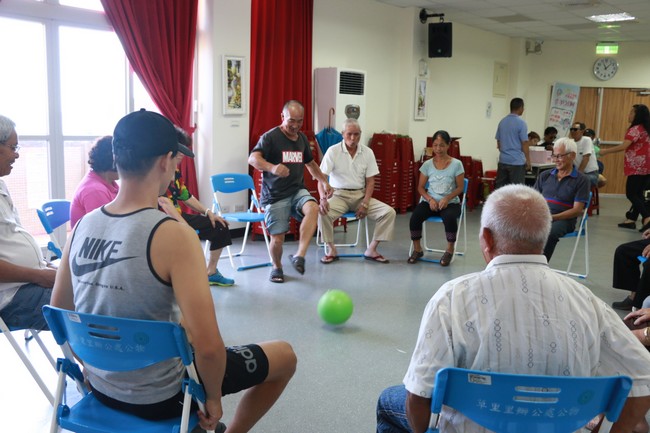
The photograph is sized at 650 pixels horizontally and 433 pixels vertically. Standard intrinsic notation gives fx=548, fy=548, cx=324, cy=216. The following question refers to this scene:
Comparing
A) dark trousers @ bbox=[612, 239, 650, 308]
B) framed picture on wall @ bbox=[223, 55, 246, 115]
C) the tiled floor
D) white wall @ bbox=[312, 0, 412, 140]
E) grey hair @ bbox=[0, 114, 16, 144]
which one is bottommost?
the tiled floor

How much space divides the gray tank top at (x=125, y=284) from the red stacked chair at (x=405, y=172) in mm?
6489

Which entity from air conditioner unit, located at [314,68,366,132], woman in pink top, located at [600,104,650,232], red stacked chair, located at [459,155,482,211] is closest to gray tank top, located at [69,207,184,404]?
air conditioner unit, located at [314,68,366,132]

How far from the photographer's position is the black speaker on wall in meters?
8.19

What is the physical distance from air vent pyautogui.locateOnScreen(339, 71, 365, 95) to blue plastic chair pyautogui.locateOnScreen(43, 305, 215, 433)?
5.77m

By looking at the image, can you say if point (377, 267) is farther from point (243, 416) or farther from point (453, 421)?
point (453, 421)

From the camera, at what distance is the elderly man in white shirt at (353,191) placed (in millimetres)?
5352

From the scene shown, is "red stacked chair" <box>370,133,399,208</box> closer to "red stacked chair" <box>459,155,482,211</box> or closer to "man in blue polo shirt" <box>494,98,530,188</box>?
"man in blue polo shirt" <box>494,98,530,188</box>

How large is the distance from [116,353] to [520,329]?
107cm

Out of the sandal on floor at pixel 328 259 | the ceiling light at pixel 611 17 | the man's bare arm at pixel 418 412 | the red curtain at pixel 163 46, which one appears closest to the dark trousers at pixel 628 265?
the sandal on floor at pixel 328 259

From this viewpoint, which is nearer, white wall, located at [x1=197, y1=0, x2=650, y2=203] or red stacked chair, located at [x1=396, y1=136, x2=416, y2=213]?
white wall, located at [x1=197, y1=0, x2=650, y2=203]

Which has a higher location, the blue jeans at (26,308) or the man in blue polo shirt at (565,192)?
the man in blue polo shirt at (565,192)

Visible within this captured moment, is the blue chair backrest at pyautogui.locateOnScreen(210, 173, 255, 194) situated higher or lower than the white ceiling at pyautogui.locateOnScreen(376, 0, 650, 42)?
lower

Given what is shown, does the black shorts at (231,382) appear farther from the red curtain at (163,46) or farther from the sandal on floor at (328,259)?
the red curtain at (163,46)

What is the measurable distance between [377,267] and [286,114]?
1648 mm
